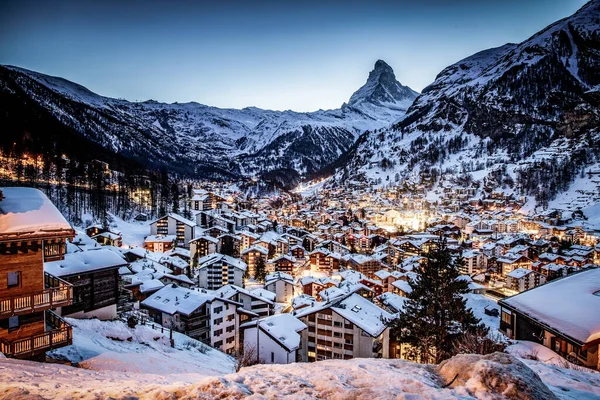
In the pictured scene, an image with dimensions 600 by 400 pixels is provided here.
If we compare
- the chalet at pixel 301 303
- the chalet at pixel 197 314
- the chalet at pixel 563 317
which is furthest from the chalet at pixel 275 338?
the chalet at pixel 563 317

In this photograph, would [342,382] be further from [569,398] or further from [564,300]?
[564,300]

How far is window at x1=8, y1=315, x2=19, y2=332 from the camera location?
1055cm

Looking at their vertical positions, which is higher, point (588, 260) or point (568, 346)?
point (568, 346)

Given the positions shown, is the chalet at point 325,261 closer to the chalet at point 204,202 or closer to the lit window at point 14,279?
the chalet at point 204,202

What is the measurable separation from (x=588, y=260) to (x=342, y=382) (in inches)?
3154

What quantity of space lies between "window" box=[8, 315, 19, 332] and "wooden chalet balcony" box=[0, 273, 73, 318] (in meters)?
0.87

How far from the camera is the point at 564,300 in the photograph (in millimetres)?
12547

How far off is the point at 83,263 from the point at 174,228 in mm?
48078

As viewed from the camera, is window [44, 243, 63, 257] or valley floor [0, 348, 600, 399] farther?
window [44, 243, 63, 257]

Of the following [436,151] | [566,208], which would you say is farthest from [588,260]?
[436,151]

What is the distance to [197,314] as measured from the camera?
90.2 feet

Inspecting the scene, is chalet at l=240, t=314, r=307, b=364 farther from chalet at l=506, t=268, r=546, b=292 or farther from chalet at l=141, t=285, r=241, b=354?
chalet at l=506, t=268, r=546, b=292

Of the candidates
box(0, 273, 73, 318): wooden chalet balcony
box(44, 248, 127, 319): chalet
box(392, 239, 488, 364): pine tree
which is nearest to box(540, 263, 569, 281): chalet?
box(392, 239, 488, 364): pine tree

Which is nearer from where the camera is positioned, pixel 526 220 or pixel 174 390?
pixel 174 390
